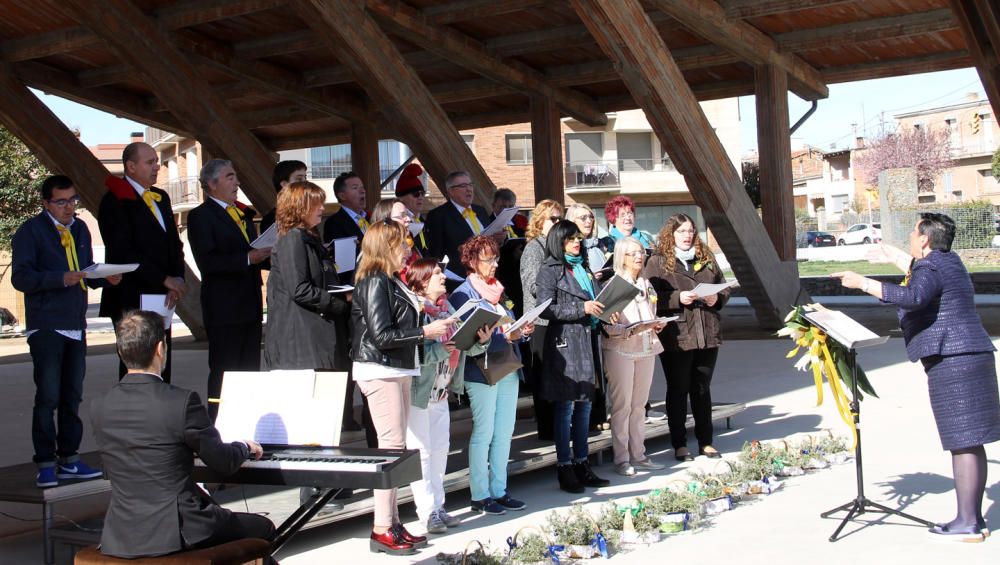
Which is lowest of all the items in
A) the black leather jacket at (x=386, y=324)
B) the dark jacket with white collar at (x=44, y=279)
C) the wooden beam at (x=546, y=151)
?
the black leather jacket at (x=386, y=324)

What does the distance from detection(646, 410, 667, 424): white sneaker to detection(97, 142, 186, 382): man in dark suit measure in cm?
408

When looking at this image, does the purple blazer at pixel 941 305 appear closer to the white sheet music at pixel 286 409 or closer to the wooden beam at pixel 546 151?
the white sheet music at pixel 286 409

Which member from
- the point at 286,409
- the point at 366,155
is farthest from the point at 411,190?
the point at 366,155

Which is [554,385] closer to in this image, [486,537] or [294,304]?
[486,537]

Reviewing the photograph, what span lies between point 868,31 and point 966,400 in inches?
404

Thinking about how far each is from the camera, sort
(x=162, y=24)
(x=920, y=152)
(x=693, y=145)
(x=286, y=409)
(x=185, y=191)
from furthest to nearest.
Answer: (x=920, y=152) < (x=185, y=191) < (x=693, y=145) < (x=162, y=24) < (x=286, y=409)

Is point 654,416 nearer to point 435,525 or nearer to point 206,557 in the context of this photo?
point 435,525

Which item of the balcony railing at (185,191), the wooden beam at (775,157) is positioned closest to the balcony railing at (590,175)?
the balcony railing at (185,191)

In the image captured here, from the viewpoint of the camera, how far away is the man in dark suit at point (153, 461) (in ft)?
13.0

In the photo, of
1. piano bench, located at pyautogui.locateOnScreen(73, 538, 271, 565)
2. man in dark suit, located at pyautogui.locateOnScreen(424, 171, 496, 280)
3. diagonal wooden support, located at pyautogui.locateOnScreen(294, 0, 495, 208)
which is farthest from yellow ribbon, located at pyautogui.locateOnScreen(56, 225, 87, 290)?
diagonal wooden support, located at pyautogui.locateOnScreen(294, 0, 495, 208)

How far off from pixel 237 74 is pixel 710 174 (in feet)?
23.6

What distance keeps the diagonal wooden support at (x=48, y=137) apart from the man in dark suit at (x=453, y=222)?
7.90 metres

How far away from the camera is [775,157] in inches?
647

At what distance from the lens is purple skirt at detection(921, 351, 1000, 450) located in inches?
221
